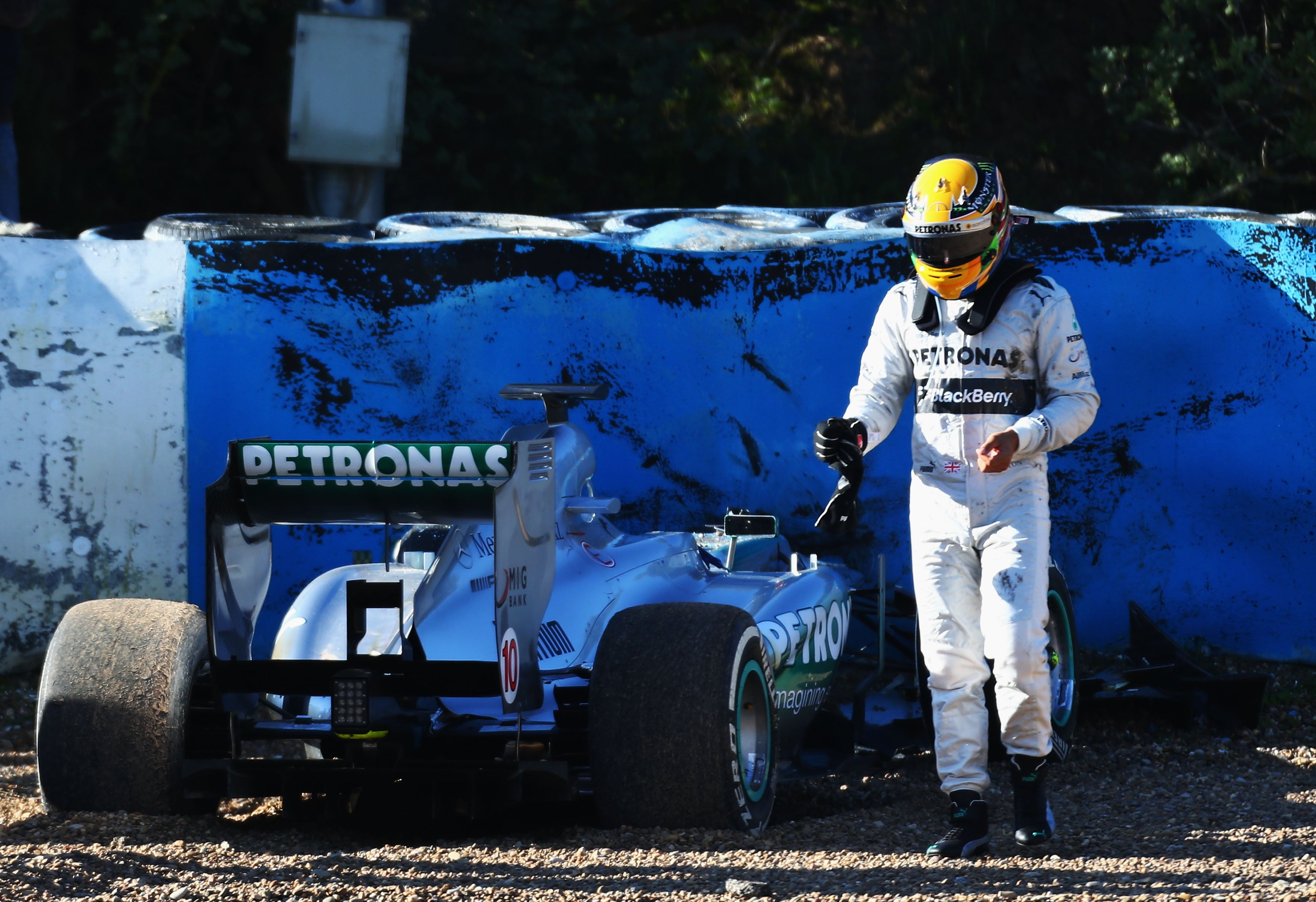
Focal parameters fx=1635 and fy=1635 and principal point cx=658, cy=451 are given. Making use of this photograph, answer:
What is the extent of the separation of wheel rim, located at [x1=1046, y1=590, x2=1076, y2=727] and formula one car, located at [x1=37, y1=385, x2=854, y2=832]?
0.93 meters

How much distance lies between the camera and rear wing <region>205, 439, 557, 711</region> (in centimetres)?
420

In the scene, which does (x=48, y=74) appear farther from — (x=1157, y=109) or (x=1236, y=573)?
(x=1236, y=573)

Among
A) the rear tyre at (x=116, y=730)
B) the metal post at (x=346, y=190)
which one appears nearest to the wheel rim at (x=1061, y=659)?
the rear tyre at (x=116, y=730)

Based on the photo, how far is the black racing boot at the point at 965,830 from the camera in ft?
14.0

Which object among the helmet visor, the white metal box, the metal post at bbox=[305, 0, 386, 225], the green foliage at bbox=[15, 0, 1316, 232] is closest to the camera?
the helmet visor

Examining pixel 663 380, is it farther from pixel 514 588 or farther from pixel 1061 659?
pixel 514 588

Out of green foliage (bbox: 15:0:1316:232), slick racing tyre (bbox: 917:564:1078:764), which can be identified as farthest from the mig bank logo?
green foliage (bbox: 15:0:1316:232)

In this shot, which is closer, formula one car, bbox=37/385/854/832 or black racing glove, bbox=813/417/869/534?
formula one car, bbox=37/385/854/832

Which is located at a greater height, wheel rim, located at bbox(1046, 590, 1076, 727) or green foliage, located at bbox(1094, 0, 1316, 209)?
green foliage, located at bbox(1094, 0, 1316, 209)

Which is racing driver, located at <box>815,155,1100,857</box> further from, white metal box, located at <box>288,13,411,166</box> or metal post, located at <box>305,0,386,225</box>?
metal post, located at <box>305,0,386,225</box>

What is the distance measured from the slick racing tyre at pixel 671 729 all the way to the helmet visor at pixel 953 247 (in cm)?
116

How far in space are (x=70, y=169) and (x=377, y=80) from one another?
3.48 m

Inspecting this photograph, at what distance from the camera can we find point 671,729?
13.8 ft

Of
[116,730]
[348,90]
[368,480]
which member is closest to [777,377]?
[368,480]
